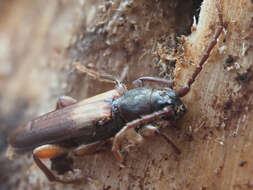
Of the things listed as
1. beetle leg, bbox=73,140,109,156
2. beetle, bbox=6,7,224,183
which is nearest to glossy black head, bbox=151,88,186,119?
beetle, bbox=6,7,224,183

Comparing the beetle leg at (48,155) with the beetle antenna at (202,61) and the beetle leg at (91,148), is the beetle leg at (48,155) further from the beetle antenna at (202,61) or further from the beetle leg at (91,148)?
the beetle antenna at (202,61)

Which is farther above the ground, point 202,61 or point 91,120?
point 202,61

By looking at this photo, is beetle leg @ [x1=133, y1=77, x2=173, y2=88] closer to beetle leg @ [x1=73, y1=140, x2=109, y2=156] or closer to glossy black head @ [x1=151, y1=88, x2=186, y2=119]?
glossy black head @ [x1=151, y1=88, x2=186, y2=119]

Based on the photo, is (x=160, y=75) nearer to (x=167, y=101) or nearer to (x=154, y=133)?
(x=167, y=101)

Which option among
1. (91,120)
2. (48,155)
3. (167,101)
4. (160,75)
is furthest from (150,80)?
(48,155)

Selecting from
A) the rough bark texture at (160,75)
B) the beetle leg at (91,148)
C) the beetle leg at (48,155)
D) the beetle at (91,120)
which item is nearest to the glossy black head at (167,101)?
the beetle at (91,120)

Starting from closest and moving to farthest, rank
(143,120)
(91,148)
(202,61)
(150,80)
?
(202,61), (143,120), (150,80), (91,148)

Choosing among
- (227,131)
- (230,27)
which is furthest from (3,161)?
(230,27)
